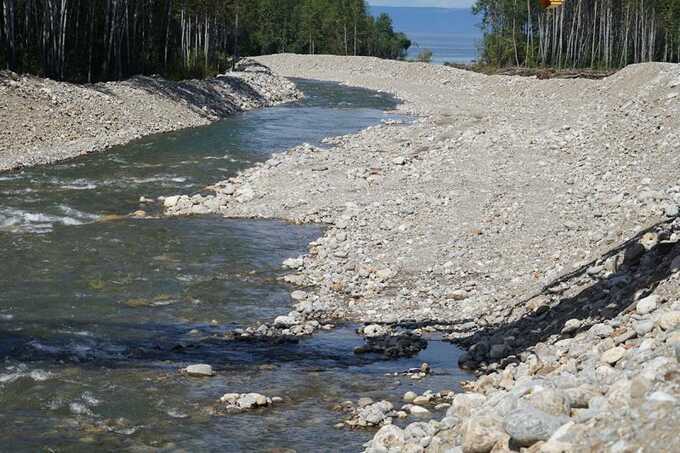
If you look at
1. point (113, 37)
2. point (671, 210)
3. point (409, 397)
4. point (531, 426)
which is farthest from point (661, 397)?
point (113, 37)

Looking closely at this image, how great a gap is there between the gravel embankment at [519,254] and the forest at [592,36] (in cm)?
4013

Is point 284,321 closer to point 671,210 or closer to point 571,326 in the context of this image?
point 571,326

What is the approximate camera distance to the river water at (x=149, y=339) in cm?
984

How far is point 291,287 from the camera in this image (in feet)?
52.5

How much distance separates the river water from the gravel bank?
501 cm

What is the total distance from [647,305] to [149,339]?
6709mm

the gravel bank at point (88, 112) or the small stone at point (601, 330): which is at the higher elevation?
the gravel bank at point (88, 112)

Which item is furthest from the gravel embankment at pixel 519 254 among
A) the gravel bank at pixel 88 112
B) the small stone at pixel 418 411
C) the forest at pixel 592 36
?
the forest at pixel 592 36

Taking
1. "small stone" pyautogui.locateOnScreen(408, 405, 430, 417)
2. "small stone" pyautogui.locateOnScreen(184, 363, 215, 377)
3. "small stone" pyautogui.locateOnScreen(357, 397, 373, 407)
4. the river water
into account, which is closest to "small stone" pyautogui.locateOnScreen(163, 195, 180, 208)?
the river water

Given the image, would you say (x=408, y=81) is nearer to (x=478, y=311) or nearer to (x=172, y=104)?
(x=172, y=104)

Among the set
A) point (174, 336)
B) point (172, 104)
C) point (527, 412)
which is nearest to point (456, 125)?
point (172, 104)

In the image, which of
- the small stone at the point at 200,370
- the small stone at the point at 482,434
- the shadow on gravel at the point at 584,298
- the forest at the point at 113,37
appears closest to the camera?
the small stone at the point at 482,434

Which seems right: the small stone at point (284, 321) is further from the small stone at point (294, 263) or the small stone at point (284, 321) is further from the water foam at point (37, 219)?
the water foam at point (37, 219)

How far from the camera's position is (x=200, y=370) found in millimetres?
11570
